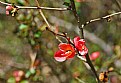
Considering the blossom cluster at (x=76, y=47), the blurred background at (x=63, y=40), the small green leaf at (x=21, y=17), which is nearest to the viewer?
the blossom cluster at (x=76, y=47)

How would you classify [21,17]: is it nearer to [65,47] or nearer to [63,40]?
[65,47]

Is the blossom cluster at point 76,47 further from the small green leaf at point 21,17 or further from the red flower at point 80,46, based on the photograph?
the small green leaf at point 21,17

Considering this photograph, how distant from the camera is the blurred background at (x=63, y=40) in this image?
3.05 metres

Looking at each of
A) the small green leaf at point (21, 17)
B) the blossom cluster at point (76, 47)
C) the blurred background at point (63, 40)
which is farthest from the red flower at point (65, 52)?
the blurred background at point (63, 40)

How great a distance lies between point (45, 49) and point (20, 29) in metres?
0.72

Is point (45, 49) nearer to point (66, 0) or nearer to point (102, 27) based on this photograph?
point (102, 27)

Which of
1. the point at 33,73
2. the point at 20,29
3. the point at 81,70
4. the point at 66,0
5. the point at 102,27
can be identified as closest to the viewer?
the point at 66,0

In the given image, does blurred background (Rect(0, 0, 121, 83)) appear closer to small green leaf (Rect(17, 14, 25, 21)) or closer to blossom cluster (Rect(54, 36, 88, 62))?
small green leaf (Rect(17, 14, 25, 21))

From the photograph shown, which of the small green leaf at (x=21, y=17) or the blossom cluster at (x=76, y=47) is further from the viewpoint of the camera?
the small green leaf at (x=21, y=17)

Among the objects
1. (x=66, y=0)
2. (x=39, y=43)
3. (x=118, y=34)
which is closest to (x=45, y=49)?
(x=39, y=43)

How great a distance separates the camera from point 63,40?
3564mm

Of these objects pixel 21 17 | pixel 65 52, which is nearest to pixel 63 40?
pixel 21 17

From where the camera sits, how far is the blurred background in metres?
3.05

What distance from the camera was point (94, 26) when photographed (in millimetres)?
4285
